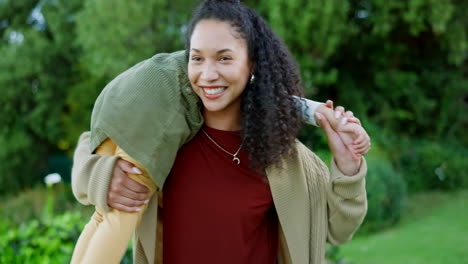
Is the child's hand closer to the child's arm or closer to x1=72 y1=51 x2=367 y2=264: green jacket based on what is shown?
x1=72 y1=51 x2=367 y2=264: green jacket

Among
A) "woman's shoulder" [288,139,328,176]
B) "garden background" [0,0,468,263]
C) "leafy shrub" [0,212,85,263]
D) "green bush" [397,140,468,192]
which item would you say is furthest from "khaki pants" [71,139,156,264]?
"green bush" [397,140,468,192]

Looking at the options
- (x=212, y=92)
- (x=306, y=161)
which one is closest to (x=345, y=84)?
(x=306, y=161)

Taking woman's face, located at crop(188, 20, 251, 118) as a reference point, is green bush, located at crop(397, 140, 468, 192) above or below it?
below

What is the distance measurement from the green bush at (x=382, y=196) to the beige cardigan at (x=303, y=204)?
5.99m

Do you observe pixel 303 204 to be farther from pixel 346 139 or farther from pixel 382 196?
pixel 382 196

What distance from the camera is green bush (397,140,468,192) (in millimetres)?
10836

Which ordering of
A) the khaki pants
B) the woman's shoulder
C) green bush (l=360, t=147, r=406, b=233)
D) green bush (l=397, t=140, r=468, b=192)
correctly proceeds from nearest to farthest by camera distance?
the khaki pants
the woman's shoulder
green bush (l=360, t=147, r=406, b=233)
green bush (l=397, t=140, r=468, b=192)

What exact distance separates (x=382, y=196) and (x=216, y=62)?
668 cm

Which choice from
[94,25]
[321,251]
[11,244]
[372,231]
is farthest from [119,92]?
[94,25]

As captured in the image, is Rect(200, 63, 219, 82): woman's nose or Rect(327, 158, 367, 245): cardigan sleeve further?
Rect(327, 158, 367, 245): cardigan sleeve

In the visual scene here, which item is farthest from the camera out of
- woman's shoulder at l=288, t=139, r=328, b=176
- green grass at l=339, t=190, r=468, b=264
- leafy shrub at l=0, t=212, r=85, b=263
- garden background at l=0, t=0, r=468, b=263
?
garden background at l=0, t=0, r=468, b=263

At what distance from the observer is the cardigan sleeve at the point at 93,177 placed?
1.78 m

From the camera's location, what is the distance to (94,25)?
9891mm

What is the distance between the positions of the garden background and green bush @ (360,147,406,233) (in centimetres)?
2
